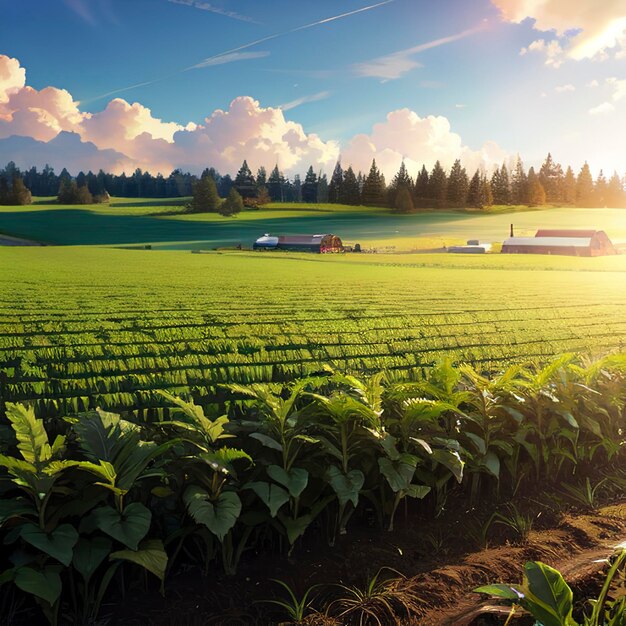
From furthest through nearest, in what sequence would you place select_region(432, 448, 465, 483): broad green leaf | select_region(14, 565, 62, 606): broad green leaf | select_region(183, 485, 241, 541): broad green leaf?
select_region(432, 448, 465, 483): broad green leaf → select_region(183, 485, 241, 541): broad green leaf → select_region(14, 565, 62, 606): broad green leaf

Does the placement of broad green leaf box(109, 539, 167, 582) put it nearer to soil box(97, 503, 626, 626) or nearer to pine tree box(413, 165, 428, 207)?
soil box(97, 503, 626, 626)

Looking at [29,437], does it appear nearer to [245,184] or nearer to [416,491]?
[416,491]

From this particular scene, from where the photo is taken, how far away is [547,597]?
8.04 feet

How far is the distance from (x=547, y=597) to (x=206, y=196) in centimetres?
8168

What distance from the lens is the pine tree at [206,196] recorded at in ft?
264

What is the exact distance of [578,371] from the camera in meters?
5.04

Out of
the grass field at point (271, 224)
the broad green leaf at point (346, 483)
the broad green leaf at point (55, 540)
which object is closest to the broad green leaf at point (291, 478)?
the broad green leaf at point (346, 483)

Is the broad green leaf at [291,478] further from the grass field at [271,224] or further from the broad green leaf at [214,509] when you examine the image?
the grass field at [271,224]

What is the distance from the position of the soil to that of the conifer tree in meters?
77.0

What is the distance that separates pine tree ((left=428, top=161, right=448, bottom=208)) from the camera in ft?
249

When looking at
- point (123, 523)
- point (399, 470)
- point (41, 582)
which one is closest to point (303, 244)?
point (399, 470)

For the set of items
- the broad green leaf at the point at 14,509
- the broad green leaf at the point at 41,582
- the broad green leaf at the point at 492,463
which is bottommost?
the broad green leaf at the point at 492,463

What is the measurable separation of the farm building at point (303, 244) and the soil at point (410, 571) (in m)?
53.9

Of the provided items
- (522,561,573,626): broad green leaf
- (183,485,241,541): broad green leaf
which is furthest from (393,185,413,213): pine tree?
(522,561,573,626): broad green leaf
